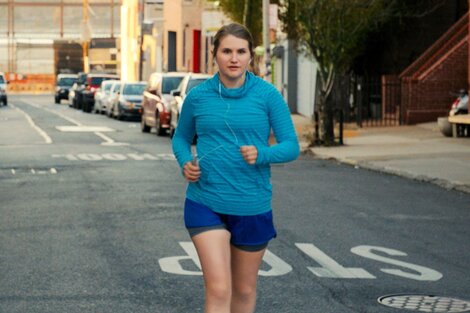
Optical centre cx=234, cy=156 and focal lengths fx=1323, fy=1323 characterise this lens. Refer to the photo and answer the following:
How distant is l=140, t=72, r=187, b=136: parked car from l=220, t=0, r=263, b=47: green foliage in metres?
3.71

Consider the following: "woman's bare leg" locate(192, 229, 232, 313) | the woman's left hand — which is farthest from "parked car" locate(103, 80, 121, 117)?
the woman's left hand

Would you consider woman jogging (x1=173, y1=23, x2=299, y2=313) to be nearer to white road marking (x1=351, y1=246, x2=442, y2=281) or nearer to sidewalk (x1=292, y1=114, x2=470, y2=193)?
white road marking (x1=351, y1=246, x2=442, y2=281)

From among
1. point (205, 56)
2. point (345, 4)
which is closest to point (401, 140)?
point (345, 4)

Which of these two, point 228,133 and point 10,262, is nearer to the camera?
point 228,133

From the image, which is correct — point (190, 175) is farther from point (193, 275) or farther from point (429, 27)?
point (429, 27)

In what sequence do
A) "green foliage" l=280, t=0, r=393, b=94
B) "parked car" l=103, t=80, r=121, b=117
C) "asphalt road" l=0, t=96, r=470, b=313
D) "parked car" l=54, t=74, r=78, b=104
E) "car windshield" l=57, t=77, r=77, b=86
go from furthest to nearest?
"car windshield" l=57, t=77, r=77, b=86 < "parked car" l=54, t=74, r=78, b=104 < "parked car" l=103, t=80, r=121, b=117 < "green foliage" l=280, t=0, r=393, b=94 < "asphalt road" l=0, t=96, r=470, b=313

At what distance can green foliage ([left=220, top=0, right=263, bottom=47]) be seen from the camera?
41.7m

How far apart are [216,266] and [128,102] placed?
147 feet

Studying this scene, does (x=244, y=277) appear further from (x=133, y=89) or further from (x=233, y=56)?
(x=133, y=89)

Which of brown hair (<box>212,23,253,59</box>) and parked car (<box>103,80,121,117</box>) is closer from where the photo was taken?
brown hair (<box>212,23,253,59</box>)

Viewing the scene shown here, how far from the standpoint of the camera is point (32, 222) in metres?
14.2

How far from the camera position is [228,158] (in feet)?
20.4

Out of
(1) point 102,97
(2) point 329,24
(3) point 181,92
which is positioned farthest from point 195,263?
(1) point 102,97

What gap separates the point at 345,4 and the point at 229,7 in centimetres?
1510
